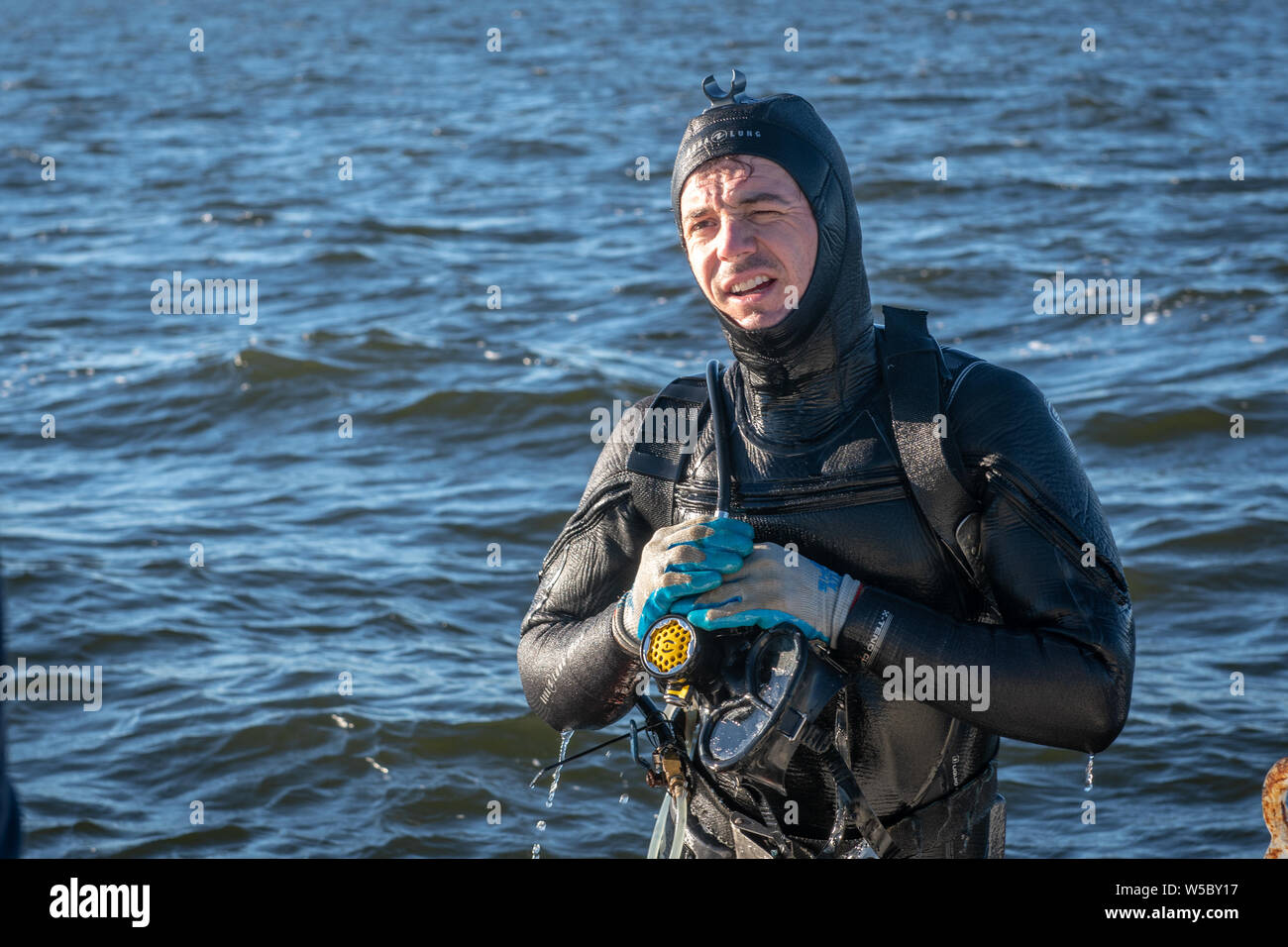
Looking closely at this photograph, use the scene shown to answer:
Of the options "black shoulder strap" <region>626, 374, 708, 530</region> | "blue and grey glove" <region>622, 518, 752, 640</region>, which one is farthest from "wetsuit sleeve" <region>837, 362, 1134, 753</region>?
"black shoulder strap" <region>626, 374, 708, 530</region>

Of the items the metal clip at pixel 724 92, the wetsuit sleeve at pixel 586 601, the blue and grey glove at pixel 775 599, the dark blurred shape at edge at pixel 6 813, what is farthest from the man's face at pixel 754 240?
the dark blurred shape at edge at pixel 6 813

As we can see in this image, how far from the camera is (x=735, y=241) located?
2.97m

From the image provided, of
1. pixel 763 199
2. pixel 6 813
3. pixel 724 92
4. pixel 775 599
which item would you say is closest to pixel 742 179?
pixel 763 199

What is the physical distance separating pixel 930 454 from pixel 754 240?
53 cm

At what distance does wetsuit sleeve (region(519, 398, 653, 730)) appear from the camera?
3.06m

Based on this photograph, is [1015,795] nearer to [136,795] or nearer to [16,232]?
[136,795]

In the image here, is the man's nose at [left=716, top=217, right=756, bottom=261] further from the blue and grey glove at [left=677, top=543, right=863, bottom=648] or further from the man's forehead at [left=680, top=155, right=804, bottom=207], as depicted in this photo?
the blue and grey glove at [left=677, top=543, right=863, bottom=648]

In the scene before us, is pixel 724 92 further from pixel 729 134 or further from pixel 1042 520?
pixel 1042 520

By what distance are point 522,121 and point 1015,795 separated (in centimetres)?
1503

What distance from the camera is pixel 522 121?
1953cm

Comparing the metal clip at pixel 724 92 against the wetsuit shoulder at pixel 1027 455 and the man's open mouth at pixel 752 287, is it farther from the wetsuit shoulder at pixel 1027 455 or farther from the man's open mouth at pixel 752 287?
the wetsuit shoulder at pixel 1027 455

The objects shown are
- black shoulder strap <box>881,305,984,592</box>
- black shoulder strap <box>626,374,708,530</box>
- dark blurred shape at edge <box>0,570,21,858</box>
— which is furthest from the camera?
black shoulder strap <box>626,374,708,530</box>

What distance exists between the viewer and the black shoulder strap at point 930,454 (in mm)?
2879

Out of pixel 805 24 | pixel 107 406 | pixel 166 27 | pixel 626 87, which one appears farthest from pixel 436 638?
pixel 166 27
